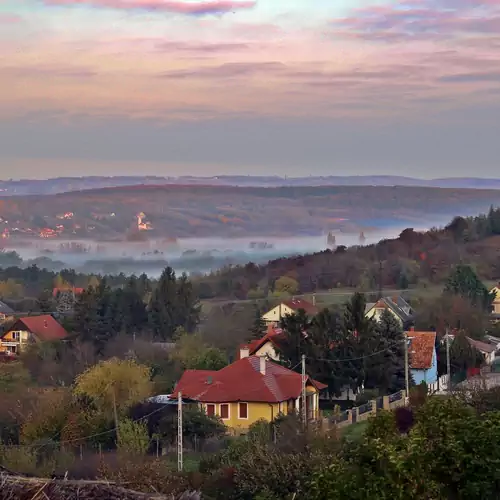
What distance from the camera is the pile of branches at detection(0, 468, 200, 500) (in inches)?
348

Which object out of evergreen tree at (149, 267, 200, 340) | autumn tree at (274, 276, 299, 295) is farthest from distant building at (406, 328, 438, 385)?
autumn tree at (274, 276, 299, 295)

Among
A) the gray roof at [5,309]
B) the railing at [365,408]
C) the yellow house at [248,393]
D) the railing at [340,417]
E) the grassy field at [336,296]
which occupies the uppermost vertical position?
the yellow house at [248,393]

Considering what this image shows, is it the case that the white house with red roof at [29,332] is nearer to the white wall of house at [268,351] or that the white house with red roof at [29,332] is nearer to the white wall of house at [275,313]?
the white wall of house at [275,313]

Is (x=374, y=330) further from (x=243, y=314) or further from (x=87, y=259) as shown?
(x=87, y=259)

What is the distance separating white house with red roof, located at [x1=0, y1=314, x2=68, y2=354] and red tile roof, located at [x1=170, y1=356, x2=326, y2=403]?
18.2m

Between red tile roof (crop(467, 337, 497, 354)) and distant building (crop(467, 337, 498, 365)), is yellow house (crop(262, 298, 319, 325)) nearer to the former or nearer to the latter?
distant building (crop(467, 337, 498, 365))

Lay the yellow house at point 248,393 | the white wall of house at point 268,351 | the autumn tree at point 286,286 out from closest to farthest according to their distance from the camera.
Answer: the yellow house at point 248,393
the white wall of house at point 268,351
the autumn tree at point 286,286

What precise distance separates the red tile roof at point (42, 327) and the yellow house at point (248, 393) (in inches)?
728

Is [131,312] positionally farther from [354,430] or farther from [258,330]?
[354,430]

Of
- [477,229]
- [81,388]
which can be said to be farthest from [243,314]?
[477,229]

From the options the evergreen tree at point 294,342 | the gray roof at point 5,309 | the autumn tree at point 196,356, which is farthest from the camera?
the gray roof at point 5,309

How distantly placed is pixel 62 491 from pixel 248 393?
2123 cm

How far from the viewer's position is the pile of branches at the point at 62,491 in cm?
884

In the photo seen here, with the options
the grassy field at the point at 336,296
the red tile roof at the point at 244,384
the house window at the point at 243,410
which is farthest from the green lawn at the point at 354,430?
the grassy field at the point at 336,296
